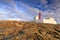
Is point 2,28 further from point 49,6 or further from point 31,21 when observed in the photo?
point 49,6

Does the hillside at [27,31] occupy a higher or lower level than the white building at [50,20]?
lower

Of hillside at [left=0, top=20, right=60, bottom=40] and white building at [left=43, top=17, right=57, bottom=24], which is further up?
white building at [left=43, top=17, right=57, bottom=24]

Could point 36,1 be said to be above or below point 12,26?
above

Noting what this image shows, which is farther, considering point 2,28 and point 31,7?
point 31,7

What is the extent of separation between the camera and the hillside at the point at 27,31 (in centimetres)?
288

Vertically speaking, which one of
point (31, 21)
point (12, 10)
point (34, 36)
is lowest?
point (34, 36)

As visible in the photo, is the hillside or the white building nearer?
the hillside

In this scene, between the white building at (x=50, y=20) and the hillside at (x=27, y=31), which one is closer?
the hillside at (x=27, y=31)

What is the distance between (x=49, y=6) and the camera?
3.32 meters

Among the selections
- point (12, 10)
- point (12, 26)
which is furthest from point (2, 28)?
point (12, 10)

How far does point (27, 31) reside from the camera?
2951 millimetres

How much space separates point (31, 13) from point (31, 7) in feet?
0.44

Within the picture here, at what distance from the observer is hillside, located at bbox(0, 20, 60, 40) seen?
2877 millimetres

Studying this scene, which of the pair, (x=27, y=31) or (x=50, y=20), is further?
(x=50, y=20)
